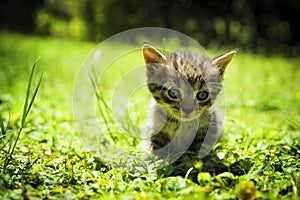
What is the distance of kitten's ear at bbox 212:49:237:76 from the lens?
8.35 ft

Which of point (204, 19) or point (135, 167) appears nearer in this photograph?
point (135, 167)

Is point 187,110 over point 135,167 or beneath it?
over

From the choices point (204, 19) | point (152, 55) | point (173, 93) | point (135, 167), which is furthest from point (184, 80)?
point (204, 19)

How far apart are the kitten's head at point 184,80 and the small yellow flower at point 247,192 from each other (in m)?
0.80

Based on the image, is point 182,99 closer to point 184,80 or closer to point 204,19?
point 184,80

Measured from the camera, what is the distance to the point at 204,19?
10.5 meters

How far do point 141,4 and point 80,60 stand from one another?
457cm

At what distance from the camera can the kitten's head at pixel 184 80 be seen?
8.14ft

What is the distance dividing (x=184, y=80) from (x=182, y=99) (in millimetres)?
145

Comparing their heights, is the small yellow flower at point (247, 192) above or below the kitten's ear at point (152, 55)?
below

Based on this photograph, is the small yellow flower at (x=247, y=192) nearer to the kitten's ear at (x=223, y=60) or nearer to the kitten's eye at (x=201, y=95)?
the kitten's eye at (x=201, y=95)

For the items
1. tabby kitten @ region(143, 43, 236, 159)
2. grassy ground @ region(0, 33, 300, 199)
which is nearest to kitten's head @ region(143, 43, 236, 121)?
tabby kitten @ region(143, 43, 236, 159)

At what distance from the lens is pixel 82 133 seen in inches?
120

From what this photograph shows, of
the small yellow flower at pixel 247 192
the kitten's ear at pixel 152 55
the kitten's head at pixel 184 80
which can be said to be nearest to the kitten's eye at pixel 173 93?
the kitten's head at pixel 184 80
